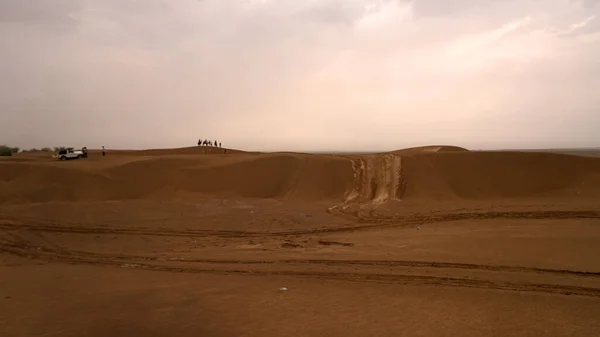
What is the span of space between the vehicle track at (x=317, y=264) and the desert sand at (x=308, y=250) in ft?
0.15

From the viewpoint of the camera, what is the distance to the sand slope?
17.4m

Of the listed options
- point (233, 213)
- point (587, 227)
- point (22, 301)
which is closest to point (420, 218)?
point (587, 227)

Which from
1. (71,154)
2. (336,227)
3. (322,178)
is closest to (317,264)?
(336,227)

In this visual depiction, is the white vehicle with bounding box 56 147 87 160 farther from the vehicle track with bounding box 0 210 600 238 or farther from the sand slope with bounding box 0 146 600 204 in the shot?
the vehicle track with bounding box 0 210 600 238

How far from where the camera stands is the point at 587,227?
35.9 feet

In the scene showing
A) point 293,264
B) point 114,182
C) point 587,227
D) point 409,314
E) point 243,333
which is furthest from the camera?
point 114,182

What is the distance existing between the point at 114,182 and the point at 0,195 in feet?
14.6

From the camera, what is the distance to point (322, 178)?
19.6m

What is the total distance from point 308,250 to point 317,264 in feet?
4.53

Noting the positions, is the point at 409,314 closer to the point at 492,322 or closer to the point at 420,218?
the point at 492,322

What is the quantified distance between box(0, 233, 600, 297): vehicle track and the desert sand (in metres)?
0.05

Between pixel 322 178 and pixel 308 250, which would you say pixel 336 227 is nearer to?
pixel 308 250

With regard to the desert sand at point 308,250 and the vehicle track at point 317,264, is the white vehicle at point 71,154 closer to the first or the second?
the desert sand at point 308,250

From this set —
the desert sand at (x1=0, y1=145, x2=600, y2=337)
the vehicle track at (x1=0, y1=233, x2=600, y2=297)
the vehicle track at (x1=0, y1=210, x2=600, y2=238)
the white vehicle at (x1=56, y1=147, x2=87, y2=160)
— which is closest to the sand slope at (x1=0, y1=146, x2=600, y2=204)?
the desert sand at (x1=0, y1=145, x2=600, y2=337)
